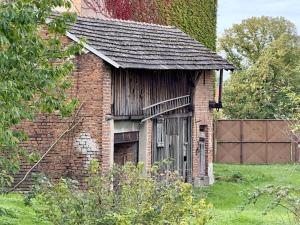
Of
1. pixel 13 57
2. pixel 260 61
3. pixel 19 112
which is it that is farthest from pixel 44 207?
pixel 260 61

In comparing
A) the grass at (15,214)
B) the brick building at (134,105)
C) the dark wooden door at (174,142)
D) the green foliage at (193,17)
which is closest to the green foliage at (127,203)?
the grass at (15,214)

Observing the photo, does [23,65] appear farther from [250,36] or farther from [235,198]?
[250,36]

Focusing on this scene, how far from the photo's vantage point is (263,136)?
3425cm

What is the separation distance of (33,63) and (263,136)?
25697 mm

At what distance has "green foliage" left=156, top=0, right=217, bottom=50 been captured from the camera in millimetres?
29250

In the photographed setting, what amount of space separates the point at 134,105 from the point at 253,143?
15.7 metres

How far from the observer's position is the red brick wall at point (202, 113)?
23.7m

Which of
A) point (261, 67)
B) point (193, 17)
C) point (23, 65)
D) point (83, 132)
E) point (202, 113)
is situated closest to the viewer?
point (23, 65)

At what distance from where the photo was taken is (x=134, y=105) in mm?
19688

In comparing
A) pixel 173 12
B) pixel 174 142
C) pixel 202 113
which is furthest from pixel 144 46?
pixel 173 12

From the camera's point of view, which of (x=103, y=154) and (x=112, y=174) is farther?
(x=103, y=154)

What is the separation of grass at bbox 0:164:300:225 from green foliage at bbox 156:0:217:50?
19.6 feet

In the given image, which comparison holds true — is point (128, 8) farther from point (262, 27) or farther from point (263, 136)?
point (262, 27)

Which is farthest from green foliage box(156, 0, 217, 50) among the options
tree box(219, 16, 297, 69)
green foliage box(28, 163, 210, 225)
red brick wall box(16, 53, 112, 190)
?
tree box(219, 16, 297, 69)
